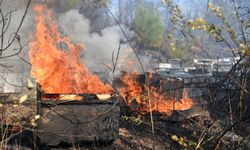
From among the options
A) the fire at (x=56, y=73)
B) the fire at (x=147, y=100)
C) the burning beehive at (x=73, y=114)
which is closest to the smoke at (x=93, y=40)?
the fire at (x=147, y=100)

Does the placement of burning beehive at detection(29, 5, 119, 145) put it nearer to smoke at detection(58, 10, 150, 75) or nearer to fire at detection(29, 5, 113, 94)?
fire at detection(29, 5, 113, 94)

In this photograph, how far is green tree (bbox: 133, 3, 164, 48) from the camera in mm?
37469

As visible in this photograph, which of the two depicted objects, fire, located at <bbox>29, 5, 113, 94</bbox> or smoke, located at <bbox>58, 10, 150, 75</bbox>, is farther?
smoke, located at <bbox>58, 10, 150, 75</bbox>

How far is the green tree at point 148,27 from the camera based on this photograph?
123ft

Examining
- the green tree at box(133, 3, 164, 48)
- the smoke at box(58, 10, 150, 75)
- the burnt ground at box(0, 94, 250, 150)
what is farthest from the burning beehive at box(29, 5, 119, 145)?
the green tree at box(133, 3, 164, 48)

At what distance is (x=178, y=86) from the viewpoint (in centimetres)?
1081

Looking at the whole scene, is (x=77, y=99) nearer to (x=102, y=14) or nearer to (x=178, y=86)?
(x=178, y=86)

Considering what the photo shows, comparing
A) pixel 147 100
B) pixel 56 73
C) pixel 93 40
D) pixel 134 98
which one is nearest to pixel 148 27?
pixel 93 40

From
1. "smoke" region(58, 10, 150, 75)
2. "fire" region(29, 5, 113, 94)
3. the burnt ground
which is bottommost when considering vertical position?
the burnt ground

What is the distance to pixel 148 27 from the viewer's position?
3753cm

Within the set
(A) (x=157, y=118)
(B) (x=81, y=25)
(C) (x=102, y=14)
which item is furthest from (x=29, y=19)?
(A) (x=157, y=118)

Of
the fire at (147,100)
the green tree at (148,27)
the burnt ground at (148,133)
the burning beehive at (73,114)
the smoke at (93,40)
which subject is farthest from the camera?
the green tree at (148,27)

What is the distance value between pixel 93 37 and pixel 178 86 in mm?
24399

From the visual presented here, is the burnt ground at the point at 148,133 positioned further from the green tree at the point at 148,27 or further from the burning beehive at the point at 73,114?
the green tree at the point at 148,27
